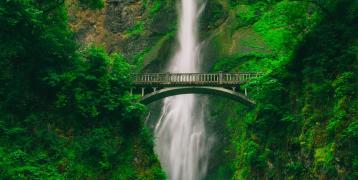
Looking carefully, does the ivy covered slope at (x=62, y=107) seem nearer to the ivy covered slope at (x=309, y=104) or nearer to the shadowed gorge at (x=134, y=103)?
the shadowed gorge at (x=134, y=103)

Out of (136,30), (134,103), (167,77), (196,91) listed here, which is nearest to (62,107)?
(134,103)

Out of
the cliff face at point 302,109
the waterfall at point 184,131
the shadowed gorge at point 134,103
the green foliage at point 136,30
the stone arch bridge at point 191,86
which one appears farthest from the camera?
the green foliage at point 136,30

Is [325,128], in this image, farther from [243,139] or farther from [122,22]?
[122,22]

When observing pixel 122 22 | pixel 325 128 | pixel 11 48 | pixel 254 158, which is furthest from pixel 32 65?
pixel 122 22

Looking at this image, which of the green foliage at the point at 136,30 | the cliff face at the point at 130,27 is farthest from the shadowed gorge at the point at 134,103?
the green foliage at the point at 136,30

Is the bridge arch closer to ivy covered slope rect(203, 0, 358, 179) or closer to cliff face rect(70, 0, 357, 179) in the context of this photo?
cliff face rect(70, 0, 357, 179)

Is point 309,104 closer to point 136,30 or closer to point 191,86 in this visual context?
point 191,86
